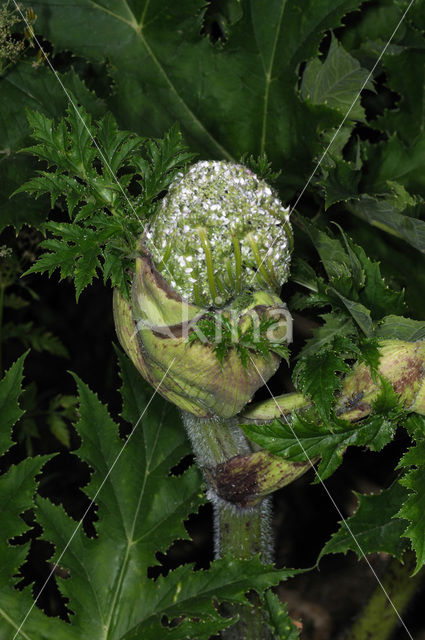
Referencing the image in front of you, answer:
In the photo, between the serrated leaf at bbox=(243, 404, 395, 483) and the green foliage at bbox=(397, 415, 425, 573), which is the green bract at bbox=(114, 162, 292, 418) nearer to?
the serrated leaf at bbox=(243, 404, 395, 483)

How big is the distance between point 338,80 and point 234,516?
0.66 m

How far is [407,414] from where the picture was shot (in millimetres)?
866

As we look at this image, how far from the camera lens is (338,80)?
110 cm

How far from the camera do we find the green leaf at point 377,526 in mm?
977

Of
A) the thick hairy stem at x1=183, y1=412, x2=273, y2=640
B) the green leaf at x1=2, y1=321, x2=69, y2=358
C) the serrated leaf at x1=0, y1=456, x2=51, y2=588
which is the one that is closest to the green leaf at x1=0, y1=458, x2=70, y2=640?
the serrated leaf at x1=0, y1=456, x2=51, y2=588

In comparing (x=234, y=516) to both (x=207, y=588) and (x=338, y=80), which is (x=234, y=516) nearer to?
(x=207, y=588)

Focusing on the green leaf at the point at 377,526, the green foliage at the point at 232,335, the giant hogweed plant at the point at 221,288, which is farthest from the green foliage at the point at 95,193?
the green leaf at the point at 377,526

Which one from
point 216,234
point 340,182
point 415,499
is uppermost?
point 216,234

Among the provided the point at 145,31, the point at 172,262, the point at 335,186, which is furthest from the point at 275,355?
the point at 145,31

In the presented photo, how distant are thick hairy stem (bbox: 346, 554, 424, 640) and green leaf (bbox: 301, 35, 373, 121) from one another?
732 millimetres

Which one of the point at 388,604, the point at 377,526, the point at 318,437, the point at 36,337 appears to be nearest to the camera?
the point at 318,437

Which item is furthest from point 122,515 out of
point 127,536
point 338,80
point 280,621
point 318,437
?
point 338,80

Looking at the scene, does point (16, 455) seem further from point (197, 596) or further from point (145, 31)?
point (145, 31)

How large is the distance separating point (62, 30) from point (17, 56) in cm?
10
